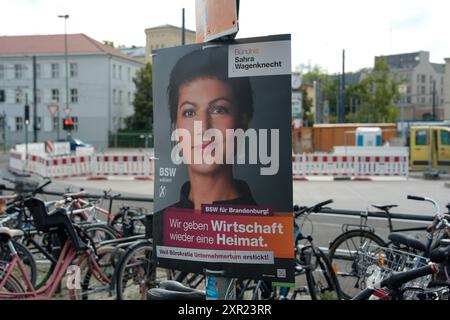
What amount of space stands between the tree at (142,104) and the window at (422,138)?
39.0 m

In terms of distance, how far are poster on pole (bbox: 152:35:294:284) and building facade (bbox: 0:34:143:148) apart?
169ft

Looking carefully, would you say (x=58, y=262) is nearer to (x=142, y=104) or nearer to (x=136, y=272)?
(x=136, y=272)

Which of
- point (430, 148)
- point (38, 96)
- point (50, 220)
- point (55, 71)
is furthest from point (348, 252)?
point (38, 96)

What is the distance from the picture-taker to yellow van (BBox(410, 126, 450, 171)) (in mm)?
25562

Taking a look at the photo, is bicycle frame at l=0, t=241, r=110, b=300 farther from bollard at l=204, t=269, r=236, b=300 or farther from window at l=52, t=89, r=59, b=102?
window at l=52, t=89, r=59, b=102

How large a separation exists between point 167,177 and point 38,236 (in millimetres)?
3950

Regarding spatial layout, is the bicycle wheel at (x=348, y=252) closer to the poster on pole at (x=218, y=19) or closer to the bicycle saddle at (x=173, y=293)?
the bicycle saddle at (x=173, y=293)

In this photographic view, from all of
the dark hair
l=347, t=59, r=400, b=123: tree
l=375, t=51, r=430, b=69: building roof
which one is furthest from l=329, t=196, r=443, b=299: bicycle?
l=375, t=51, r=430, b=69: building roof

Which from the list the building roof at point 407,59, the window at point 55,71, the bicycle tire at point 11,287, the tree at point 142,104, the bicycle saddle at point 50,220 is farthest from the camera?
the building roof at point 407,59

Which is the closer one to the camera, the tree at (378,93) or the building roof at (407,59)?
the tree at (378,93)

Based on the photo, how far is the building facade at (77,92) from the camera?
179 ft

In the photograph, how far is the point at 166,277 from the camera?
5.65 m

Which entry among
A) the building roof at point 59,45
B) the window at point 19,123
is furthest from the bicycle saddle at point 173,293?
the window at point 19,123

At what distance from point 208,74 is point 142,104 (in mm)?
59597
